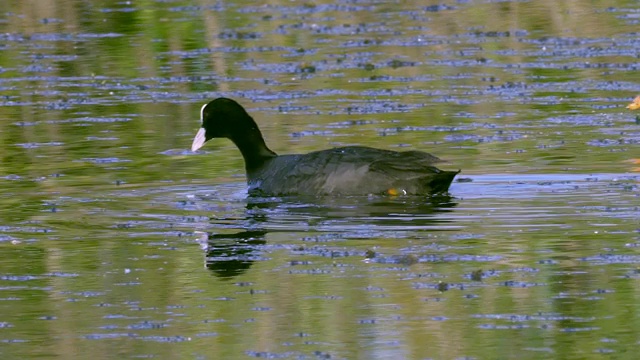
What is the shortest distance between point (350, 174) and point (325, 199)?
23cm

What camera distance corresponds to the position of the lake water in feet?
24.7

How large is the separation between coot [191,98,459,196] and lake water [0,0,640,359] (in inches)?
4.2

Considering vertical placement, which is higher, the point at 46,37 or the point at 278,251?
the point at 278,251

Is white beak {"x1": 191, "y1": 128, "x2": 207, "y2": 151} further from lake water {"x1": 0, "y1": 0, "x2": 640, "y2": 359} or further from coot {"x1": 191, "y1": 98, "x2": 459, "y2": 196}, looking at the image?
coot {"x1": 191, "y1": 98, "x2": 459, "y2": 196}

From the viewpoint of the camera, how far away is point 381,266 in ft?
28.9

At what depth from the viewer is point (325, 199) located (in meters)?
11.5

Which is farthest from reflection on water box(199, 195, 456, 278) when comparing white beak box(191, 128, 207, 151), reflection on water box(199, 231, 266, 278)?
white beak box(191, 128, 207, 151)

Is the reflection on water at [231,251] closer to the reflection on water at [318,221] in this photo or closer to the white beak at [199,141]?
the reflection on water at [318,221]

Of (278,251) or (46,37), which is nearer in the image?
(278,251)

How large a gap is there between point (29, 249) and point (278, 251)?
141 cm

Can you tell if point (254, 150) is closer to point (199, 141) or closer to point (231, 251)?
point (199, 141)

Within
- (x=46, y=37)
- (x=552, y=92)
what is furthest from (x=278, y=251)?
(x=46, y=37)

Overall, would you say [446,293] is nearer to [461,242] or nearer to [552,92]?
[461,242]

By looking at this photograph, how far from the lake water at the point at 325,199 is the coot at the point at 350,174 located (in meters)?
0.11
